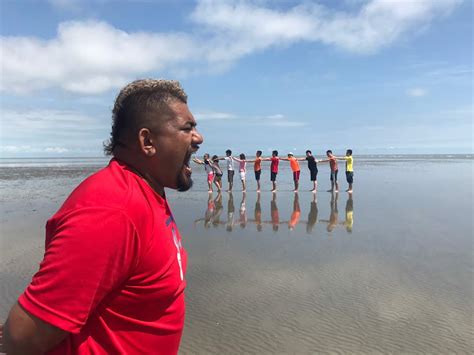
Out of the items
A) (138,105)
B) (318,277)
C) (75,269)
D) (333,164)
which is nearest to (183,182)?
(138,105)

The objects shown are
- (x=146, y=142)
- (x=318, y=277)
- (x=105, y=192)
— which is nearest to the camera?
(x=105, y=192)

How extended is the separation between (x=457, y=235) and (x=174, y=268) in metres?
9.17

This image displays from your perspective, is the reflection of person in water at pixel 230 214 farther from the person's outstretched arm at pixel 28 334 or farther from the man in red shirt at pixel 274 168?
the person's outstretched arm at pixel 28 334

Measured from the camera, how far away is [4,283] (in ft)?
20.5

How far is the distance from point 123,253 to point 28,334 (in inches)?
16.2

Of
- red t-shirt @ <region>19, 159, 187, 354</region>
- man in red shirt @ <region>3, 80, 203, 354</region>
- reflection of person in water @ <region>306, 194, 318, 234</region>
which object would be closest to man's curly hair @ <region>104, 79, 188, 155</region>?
man in red shirt @ <region>3, 80, 203, 354</region>

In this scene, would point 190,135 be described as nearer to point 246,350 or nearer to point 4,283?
point 246,350

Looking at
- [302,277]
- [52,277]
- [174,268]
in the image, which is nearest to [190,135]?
[174,268]

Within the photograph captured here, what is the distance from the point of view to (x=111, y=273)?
1.32 metres

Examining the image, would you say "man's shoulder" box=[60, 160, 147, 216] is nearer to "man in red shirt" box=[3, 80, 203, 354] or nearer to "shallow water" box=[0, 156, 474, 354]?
"man in red shirt" box=[3, 80, 203, 354]

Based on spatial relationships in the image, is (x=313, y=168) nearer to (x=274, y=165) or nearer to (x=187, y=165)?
(x=274, y=165)

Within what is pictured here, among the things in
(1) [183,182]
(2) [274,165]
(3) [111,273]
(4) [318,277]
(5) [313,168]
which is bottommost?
(4) [318,277]

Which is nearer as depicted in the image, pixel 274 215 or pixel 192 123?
pixel 192 123

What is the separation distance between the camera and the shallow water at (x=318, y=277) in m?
4.45
